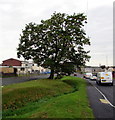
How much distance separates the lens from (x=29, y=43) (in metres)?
38.4

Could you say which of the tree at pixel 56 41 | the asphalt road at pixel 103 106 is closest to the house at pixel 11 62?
the tree at pixel 56 41

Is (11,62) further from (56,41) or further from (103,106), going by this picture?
(103,106)

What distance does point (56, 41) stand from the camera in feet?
123

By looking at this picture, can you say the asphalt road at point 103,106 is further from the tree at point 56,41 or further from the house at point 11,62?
the house at point 11,62

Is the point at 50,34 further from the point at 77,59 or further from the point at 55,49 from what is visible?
the point at 77,59

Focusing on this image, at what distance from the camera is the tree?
36188 millimetres

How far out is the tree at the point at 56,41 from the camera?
119ft

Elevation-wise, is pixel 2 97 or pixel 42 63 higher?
pixel 42 63

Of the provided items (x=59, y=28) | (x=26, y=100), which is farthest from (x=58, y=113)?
(x=59, y=28)

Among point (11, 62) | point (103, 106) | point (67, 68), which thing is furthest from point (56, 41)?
point (11, 62)

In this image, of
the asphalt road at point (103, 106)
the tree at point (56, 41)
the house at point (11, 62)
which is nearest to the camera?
the asphalt road at point (103, 106)

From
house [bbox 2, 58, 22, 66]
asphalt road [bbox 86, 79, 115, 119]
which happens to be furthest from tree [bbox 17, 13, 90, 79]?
house [bbox 2, 58, 22, 66]

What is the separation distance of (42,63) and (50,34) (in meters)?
5.62

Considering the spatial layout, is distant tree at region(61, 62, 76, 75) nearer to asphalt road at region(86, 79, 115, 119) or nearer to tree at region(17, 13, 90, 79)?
tree at region(17, 13, 90, 79)
